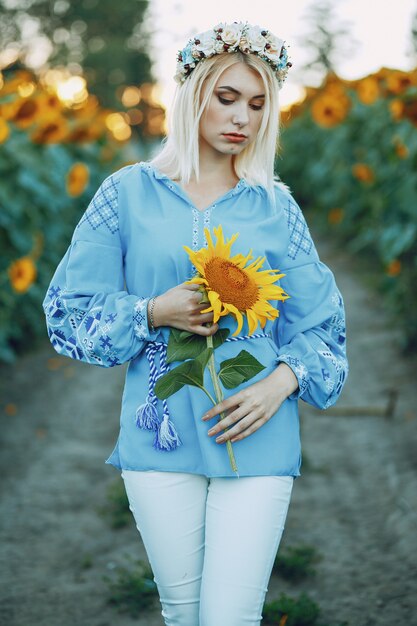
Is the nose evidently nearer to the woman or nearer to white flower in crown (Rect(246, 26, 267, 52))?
the woman

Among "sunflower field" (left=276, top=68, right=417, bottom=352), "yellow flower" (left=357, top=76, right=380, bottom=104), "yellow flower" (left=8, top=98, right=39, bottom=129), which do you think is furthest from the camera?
"yellow flower" (left=357, top=76, right=380, bottom=104)

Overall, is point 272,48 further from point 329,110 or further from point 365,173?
point 329,110

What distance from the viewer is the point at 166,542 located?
219 cm

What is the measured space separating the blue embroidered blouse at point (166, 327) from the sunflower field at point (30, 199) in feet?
11.3

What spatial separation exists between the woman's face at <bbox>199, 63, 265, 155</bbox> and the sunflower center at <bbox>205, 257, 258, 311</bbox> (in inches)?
14.8

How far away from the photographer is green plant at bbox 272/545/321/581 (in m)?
3.57

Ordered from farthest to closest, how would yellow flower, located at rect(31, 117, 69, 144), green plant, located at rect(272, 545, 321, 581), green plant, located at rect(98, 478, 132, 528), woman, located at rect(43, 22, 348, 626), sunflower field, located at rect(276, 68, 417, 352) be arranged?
yellow flower, located at rect(31, 117, 69, 144) < sunflower field, located at rect(276, 68, 417, 352) < green plant, located at rect(98, 478, 132, 528) < green plant, located at rect(272, 545, 321, 581) < woman, located at rect(43, 22, 348, 626)

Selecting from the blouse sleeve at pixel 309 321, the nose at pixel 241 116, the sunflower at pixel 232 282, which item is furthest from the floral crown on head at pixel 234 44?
the sunflower at pixel 232 282

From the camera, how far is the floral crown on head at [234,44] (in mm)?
2178

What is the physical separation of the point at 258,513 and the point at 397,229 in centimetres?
405

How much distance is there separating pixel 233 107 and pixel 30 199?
4.45 meters

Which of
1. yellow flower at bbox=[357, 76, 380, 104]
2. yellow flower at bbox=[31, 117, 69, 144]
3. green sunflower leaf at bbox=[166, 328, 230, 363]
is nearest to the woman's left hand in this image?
green sunflower leaf at bbox=[166, 328, 230, 363]

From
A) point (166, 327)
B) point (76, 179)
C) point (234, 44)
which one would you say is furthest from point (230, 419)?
point (76, 179)

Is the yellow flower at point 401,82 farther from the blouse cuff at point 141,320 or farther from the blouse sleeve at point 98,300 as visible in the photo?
the blouse cuff at point 141,320
